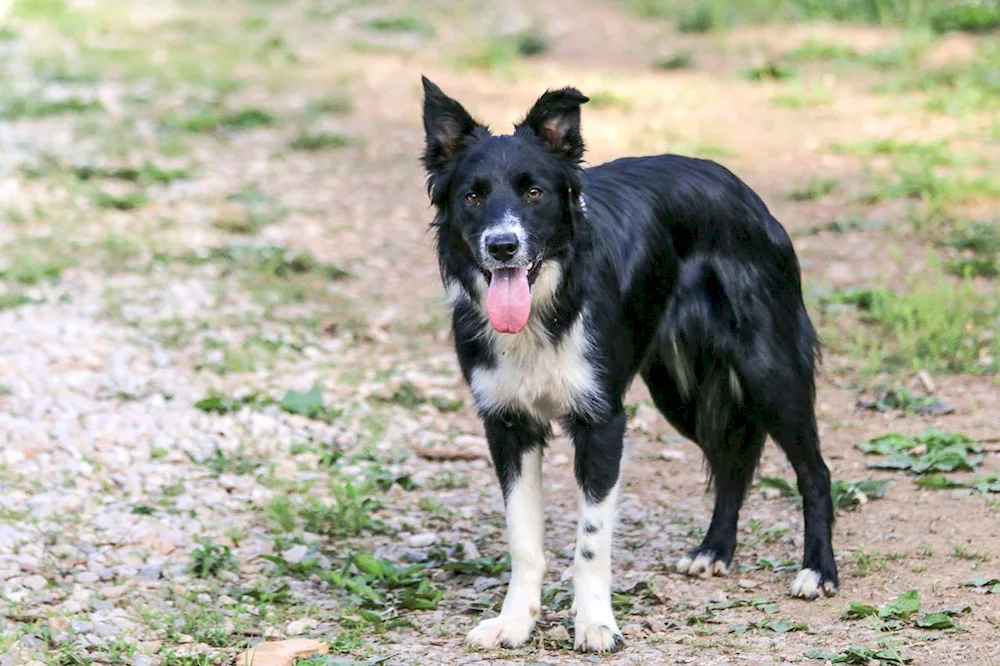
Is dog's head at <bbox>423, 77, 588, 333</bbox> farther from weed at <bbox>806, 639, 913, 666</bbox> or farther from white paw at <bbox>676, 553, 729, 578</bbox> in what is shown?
weed at <bbox>806, 639, 913, 666</bbox>

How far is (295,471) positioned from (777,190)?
498 centimetres

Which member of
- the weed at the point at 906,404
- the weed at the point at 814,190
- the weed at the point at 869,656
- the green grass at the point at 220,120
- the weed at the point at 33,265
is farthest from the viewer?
the green grass at the point at 220,120

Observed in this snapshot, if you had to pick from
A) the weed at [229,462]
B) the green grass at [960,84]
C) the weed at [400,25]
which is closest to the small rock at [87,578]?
the weed at [229,462]

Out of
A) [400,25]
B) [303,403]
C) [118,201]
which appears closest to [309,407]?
[303,403]

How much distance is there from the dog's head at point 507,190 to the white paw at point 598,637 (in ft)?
3.39

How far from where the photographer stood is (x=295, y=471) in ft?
19.5

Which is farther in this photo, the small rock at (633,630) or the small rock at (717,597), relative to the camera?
the small rock at (717,597)

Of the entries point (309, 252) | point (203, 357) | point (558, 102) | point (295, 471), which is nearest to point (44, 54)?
point (309, 252)

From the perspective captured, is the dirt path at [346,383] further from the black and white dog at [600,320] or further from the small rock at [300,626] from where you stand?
the black and white dog at [600,320]

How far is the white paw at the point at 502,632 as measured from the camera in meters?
4.36

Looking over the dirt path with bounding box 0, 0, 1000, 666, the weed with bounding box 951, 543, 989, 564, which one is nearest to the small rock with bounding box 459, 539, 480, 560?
the dirt path with bounding box 0, 0, 1000, 666

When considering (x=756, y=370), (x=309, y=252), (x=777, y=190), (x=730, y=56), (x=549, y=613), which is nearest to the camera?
(x=549, y=613)

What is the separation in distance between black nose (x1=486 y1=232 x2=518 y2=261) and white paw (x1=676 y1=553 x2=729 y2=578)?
5.10 ft

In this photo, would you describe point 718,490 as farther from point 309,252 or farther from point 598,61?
point 598,61
